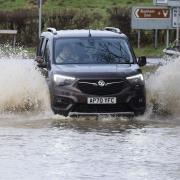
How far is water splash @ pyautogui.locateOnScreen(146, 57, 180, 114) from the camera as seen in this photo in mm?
18906

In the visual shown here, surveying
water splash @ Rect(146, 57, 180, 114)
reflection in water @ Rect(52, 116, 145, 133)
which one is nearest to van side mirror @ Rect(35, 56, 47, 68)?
reflection in water @ Rect(52, 116, 145, 133)

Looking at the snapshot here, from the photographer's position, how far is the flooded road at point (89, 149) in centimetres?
1133

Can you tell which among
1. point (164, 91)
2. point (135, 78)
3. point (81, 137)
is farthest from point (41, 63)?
point (81, 137)

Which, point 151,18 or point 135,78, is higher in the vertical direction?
point 135,78

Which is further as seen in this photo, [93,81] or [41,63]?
[41,63]

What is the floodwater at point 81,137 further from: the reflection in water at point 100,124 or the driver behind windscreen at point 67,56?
the driver behind windscreen at point 67,56

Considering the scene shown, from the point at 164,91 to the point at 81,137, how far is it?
4767mm

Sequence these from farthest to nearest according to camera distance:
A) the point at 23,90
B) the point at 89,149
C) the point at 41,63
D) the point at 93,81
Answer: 1. the point at 23,90
2. the point at 41,63
3. the point at 93,81
4. the point at 89,149

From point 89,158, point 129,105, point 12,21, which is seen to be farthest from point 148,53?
point 89,158

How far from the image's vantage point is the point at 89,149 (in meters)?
13.4

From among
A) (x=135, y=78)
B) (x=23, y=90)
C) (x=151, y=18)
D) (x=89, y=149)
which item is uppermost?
(x=135, y=78)

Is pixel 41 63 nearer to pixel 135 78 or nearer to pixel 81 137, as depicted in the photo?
pixel 135 78

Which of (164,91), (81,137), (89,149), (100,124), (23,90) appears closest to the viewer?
(89,149)

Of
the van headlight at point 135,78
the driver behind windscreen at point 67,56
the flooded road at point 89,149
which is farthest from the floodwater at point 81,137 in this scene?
the van headlight at point 135,78
